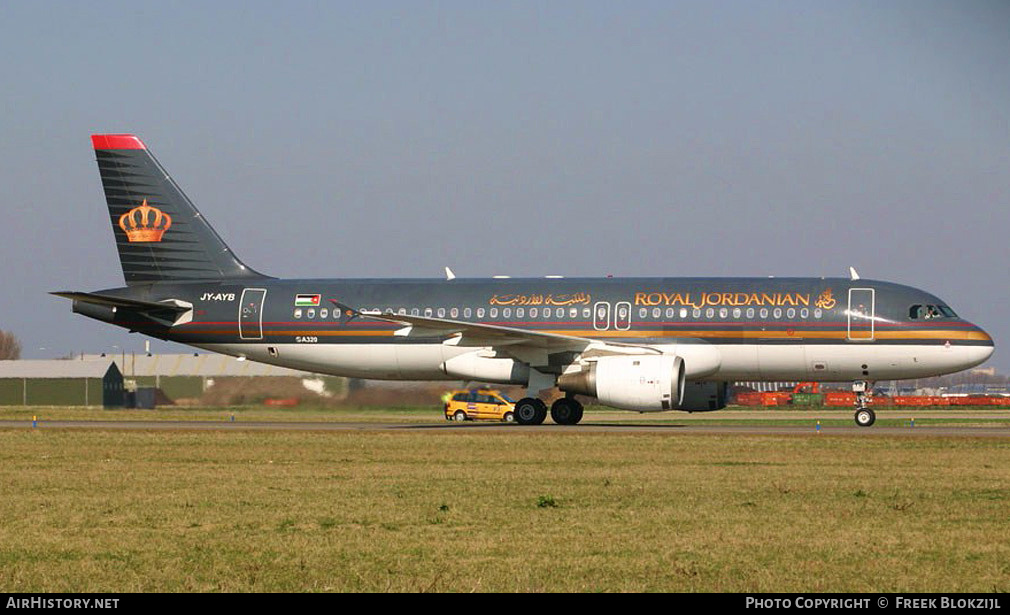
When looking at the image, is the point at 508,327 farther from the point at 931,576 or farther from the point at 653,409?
the point at 931,576

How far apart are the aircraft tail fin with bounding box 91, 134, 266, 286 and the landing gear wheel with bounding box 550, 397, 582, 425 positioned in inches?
403

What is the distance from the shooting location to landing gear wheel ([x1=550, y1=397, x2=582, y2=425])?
41.1 m

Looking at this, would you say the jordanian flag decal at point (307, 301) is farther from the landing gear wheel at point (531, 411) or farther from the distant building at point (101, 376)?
the distant building at point (101, 376)

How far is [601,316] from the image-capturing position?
40.1 m

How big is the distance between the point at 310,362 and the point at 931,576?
31.8 metres

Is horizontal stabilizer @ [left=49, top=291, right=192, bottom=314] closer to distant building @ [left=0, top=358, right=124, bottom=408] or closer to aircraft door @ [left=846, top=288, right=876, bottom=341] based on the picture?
aircraft door @ [left=846, top=288, right=876, bottom=341]

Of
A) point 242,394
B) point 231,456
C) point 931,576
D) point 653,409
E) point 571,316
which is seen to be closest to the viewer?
point 931,576

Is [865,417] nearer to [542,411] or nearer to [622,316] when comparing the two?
[622,316]

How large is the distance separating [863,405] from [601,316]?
7.92 meters

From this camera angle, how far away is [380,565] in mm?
12805

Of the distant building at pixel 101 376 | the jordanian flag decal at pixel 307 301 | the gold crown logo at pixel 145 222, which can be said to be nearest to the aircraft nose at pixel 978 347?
the jordanian flag decal at pixel 307 301

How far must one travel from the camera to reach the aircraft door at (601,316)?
131ft

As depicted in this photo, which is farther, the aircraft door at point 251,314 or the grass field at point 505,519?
the aircraft door at point 251,314
